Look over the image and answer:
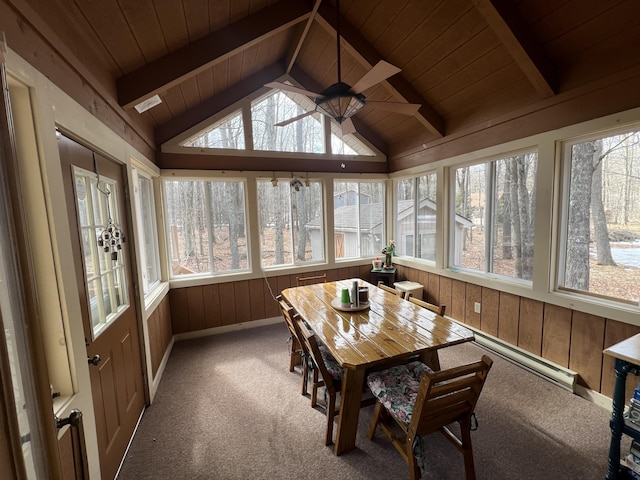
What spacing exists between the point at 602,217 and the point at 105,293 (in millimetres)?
3588

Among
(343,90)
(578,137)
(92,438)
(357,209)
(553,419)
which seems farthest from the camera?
(357,209)

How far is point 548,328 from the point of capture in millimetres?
2533

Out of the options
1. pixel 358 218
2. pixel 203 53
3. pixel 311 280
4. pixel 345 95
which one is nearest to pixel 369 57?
pixel 345 95

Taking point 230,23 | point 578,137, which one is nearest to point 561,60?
point 578,137

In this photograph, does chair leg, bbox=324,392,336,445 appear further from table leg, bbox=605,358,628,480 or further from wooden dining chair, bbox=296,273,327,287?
wooden dining chair, bbox=296,273,327,287

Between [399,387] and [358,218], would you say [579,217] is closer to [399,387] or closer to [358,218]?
[399,387]

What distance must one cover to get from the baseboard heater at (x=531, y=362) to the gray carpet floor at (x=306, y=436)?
2.8 inches

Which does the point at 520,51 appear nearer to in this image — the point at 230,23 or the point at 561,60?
the point at 561,60

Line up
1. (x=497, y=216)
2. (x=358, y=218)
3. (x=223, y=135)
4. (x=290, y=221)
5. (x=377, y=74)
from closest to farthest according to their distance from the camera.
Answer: (x=377, y=74) → (x=497, y=216) → (x=223, y=135) → (x=290, y=221) → (x=358, y=218)

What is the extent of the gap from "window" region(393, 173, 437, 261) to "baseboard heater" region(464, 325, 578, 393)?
1180 mm

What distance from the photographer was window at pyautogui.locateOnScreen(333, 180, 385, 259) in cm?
433

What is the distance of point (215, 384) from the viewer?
258 cm

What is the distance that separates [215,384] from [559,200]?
3381 millimetres

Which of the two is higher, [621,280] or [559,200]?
[559,200]
